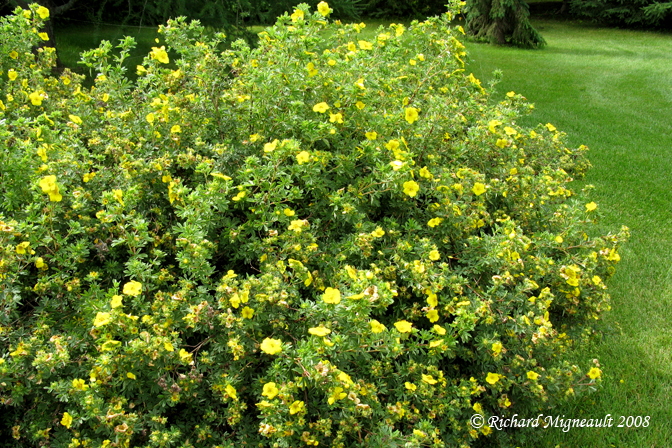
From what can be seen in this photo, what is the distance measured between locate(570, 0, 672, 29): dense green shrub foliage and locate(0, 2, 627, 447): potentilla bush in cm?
1624

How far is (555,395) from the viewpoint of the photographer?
7.41 feet

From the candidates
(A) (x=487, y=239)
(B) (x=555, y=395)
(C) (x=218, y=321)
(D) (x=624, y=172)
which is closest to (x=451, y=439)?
(B) (x=555, y=395)

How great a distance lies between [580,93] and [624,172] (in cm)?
386

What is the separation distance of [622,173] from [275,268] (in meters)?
4.97

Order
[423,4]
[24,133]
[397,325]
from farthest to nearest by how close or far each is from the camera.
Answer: [423,4]
[24,133]
[397,325]

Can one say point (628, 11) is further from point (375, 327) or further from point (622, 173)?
point (375, 327)

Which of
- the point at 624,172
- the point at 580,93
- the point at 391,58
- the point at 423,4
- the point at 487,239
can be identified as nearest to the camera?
the point at 487,239

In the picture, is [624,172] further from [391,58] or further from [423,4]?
[423,4]

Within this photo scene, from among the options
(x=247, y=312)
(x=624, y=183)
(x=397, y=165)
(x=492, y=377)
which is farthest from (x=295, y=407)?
(x=624, y=183)

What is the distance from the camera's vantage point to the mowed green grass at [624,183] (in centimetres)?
262

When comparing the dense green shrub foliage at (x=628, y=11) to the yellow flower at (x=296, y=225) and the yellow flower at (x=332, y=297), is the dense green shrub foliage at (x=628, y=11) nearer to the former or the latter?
the yellow flower at (x=296, y=225)

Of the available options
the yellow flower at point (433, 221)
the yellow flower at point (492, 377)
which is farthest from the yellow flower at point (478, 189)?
the yellow flower at point (492, 377)

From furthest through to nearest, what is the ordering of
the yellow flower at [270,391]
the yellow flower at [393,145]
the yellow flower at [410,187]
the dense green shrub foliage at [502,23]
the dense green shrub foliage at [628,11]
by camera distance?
the dense green shrub foliage at [628,11], the dense green shrub foliage at [502,23], the yellow flower at [393,145], the yellow flower at [410,187], the yellow flower at [270,391]

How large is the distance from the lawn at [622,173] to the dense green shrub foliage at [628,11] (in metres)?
1.90
